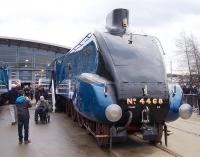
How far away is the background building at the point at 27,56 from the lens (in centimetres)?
4025

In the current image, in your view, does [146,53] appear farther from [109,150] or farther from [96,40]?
[109,150]

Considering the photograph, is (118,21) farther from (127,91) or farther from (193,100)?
(193,100)

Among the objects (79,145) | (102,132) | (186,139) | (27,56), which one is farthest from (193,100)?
(27,56)

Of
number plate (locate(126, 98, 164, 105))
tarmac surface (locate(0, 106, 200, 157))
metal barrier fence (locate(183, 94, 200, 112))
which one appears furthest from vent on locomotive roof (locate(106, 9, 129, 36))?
metal barrier fence (locate(183, 94, 200, 112))

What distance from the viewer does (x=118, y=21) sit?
11938 millimetres

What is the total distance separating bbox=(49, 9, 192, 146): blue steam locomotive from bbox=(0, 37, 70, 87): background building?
2867 cm

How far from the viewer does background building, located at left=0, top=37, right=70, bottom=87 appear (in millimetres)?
40250

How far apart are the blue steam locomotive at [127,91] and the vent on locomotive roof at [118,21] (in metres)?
0.13

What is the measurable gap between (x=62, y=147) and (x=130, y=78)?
278 centimetres

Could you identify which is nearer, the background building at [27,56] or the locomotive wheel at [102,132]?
the locomotive wheel at [102,132]

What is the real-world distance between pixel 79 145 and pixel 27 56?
32.9 m

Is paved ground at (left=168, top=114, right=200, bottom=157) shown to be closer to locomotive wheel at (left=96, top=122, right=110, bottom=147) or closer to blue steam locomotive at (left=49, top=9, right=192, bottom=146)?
blue steam locomotive at (left=49, top=9, right=192, bottom=146)

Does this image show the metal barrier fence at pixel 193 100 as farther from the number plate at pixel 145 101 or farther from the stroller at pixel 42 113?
the number plate at pixel 145 101

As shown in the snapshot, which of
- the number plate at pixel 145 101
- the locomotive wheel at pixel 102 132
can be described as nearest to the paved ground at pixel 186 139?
the number plate at pixel 145 101
